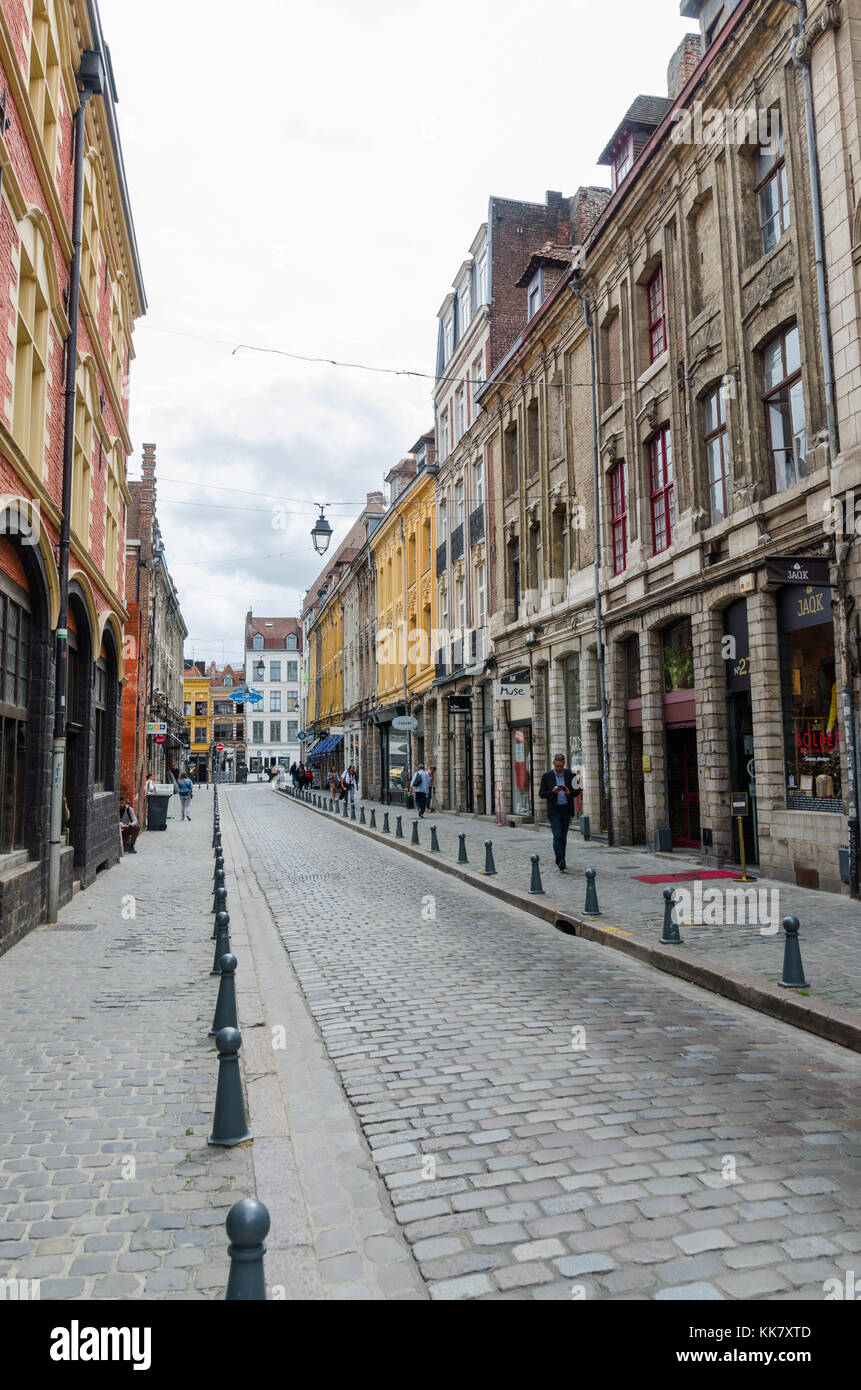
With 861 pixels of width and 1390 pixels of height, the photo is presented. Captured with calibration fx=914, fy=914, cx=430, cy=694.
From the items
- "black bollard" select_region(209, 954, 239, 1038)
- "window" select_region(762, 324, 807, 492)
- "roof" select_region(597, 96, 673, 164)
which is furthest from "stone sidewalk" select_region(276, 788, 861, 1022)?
"roof" select_region(597, 96, 673, 164)

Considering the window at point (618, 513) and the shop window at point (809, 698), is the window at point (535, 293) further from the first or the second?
the shop window at point (809, 698)

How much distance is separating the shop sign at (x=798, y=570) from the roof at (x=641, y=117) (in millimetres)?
12192

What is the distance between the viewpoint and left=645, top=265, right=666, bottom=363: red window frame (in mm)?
17719

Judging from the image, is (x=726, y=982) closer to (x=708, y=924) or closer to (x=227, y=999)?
(x=708, y=924)

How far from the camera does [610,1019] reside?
651 centimetres

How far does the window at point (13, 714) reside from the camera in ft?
31.8

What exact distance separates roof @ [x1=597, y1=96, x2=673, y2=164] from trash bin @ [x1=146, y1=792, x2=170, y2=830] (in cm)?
1922

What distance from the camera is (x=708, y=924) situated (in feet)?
32.1

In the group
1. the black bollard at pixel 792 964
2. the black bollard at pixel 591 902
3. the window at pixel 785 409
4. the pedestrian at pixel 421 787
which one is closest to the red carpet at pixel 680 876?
the black bollard at pixel 591 902

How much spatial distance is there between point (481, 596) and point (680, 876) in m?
17.0

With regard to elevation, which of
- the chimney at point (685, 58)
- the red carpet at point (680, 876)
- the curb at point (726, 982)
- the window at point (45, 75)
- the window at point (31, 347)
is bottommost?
the curb at point (726, 982)

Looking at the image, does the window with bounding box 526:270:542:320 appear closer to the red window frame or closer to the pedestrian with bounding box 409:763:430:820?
the red window frame

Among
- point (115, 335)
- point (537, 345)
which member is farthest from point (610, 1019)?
point (537, 345)

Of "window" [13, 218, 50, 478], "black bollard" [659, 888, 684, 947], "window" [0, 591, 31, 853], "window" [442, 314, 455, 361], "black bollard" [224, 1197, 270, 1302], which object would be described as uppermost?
"window" [442, 314, 455, 361]
